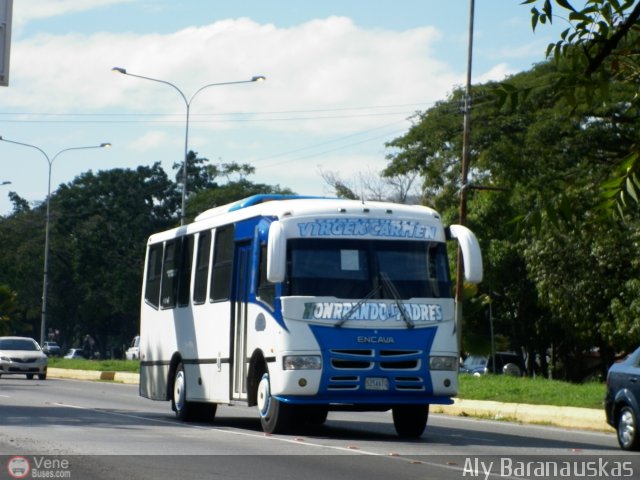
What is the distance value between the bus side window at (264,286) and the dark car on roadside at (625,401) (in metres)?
4.41

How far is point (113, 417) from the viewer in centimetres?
1981

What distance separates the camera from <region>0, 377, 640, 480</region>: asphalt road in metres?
11.6

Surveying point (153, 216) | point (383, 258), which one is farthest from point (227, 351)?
point (153, 216)

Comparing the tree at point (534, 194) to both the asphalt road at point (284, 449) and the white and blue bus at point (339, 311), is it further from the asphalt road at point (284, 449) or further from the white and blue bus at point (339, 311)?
the white and blue bus at point (339, 311)

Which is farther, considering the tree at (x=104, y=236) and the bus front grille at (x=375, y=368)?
the tree at (x=104, y=236)

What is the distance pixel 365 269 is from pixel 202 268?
4.04 meters

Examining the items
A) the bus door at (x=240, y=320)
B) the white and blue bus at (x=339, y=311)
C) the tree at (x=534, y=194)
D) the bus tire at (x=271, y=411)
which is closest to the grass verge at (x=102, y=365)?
the tree at (x=534, y=194)

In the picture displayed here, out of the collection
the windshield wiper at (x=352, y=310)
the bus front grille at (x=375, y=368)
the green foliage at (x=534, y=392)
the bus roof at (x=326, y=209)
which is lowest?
the green foliage at (x=534, y=392)

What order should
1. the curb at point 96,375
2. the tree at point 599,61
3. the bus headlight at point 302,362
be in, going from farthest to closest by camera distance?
the curb at point 96,375 < the bus headlight at point 302,362 < the tree at point 599,61

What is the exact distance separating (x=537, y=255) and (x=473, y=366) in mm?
15213

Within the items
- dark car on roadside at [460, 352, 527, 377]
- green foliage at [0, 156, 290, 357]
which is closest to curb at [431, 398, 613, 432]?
dark car on roadside at [460, 352, 527, 377]

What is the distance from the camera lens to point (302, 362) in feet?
51.4

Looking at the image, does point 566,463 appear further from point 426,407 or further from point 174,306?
point 174,306

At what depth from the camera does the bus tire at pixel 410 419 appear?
55.2 ft
